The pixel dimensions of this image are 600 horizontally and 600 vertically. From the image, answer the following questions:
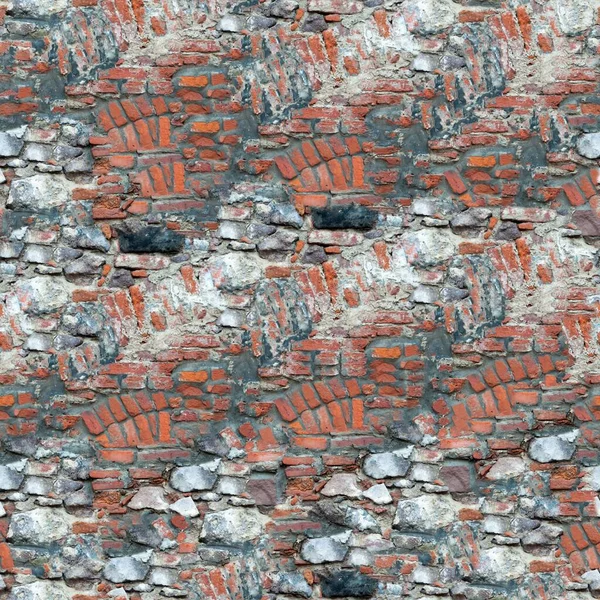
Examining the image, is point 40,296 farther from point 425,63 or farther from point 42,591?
point 425,63

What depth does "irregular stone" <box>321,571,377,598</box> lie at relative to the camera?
6.69m

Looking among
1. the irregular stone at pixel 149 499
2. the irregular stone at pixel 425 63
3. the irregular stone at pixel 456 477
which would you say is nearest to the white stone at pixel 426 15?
the irregular stone at pixel 425 63

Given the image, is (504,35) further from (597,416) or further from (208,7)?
(597,416)

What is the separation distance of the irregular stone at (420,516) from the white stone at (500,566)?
0.94ft

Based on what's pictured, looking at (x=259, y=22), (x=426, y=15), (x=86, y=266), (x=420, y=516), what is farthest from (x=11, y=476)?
(x=426, y=15)

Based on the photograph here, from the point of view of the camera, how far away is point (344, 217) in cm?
674

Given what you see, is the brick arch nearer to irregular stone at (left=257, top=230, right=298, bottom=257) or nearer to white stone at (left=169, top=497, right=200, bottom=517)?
irregular stone at (left=257, top=230, right=298, bottom=257)

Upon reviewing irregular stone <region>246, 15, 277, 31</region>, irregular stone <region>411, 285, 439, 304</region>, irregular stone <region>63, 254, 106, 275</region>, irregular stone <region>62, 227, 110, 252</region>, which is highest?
irregular stone <region>246, 15, 277, 31</region>

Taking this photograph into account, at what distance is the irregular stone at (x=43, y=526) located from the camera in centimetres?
684

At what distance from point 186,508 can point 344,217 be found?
1822 millimetres

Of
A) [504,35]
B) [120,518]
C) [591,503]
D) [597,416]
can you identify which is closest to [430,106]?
[504,35]

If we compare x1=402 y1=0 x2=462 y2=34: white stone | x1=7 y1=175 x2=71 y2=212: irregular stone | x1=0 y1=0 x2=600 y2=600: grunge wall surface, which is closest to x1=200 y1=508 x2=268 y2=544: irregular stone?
x1=0 y1=0 x2=600 y2=600: grunge wall surface

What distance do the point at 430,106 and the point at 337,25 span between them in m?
0.69

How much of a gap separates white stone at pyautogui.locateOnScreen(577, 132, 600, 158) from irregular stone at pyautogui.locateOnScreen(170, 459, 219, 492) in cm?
267
